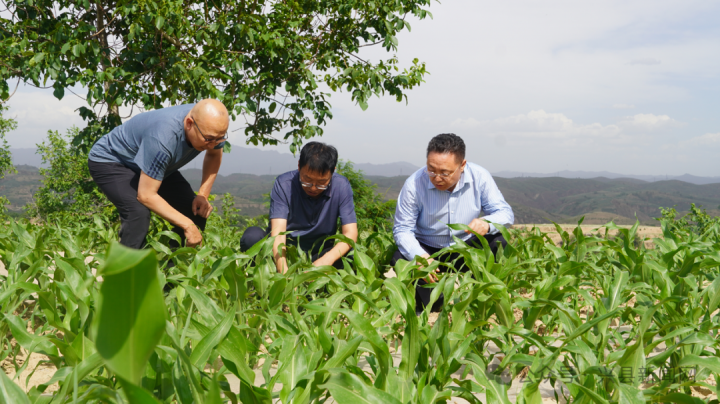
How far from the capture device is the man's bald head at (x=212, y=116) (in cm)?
269

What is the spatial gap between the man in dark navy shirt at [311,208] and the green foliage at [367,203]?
2.88 m

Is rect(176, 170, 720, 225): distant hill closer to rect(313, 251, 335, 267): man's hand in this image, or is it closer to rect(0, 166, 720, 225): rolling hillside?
rect(0, 166, 720, 225): rolling hillside

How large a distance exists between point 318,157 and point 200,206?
1159mm

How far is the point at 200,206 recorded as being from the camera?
3.38m

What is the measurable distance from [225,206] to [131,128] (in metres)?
3.39

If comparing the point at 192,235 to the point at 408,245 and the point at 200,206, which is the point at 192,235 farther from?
the point at 408,245

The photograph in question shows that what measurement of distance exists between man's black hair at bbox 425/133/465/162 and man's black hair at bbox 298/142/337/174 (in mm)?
596

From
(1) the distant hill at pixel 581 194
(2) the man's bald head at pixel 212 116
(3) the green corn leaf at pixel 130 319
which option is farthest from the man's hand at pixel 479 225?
(1) the distant hill at pixel 581 194

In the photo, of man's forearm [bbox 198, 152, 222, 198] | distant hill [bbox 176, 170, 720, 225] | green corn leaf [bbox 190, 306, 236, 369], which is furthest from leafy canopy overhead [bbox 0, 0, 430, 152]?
distant hill [bbox 176, 170, 720, 225]

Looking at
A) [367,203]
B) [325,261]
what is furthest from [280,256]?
[367,203]

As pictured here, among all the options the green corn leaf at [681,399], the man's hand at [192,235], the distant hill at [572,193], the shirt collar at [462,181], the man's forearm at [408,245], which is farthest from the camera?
the distant hill at [572,193]

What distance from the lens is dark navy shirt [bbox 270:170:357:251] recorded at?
9.82ft

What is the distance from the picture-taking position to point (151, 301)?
12.5 inches

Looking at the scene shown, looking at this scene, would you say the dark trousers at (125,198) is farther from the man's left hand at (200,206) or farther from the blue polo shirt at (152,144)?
the man's left hand at (200,206)
